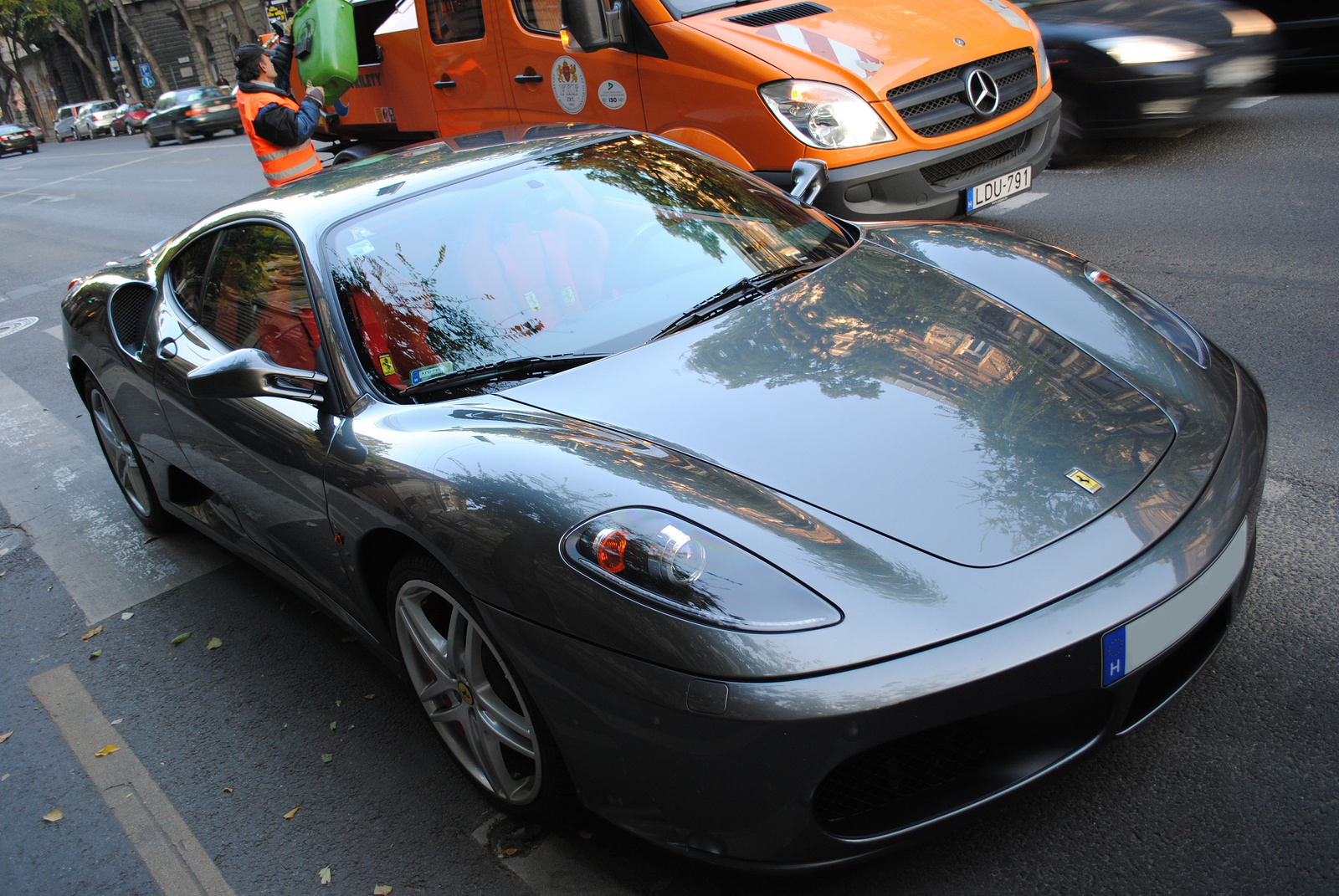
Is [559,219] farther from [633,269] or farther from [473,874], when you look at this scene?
[473,874]

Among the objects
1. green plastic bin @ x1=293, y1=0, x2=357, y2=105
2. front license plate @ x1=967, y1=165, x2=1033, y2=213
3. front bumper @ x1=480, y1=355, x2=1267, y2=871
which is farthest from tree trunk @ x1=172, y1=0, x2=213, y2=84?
front bumper @ x1=480, y1=355, x2=1267, y2=871

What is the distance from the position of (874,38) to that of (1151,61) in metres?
2.75

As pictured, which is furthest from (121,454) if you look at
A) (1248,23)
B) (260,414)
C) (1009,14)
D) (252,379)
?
(1248,23)

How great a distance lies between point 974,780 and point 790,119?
377cm

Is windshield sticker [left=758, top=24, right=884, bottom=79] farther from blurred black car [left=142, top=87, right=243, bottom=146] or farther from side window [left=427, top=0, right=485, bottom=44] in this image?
blurred black car [left=142, top=87, right=243, bottom=146]

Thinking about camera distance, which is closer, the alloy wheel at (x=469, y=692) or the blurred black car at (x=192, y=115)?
the alloy wheel at (x=469, y=692)

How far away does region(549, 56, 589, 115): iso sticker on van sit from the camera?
19.4 ft

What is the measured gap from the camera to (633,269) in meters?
2.81

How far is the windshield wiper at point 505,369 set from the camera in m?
2.50

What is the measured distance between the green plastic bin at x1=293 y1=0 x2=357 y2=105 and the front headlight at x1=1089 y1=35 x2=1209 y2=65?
5.15 meters

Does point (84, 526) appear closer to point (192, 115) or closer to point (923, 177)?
point (923, 177)

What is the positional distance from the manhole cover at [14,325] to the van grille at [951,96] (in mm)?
7530

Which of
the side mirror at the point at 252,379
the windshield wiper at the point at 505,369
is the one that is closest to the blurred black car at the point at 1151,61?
the windshield wiper at the point at 505,369

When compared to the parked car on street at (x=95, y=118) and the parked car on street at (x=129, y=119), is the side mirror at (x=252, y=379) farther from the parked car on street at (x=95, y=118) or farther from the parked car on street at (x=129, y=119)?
the parked car on street at (x=95, y=118)
